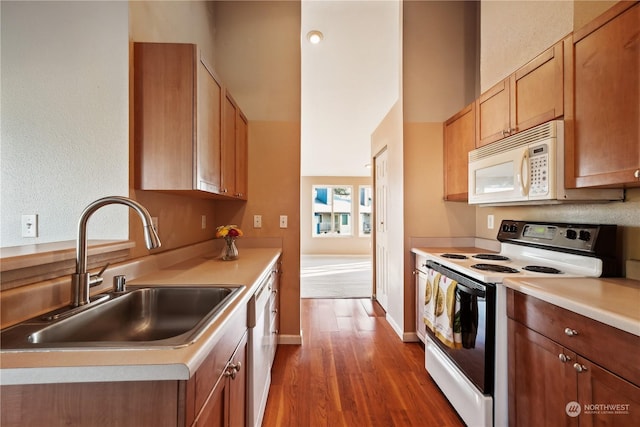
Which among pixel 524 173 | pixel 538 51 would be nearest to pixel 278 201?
pixel 524 173

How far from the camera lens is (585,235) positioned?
1.47 m

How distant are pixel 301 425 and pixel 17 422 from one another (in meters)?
1.40

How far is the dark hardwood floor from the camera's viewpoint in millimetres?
1713

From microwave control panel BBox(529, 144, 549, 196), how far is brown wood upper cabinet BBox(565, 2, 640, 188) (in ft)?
0.27

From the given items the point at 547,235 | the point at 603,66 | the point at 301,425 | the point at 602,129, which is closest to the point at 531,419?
the point at 547,235

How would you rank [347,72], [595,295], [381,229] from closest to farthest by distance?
[595,295] → [381,229] → [347,72]

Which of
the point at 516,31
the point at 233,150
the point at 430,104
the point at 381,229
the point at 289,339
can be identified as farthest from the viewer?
the point at 381,229

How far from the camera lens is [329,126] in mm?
5695

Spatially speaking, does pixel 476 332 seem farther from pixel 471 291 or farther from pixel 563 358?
pixel 563 358

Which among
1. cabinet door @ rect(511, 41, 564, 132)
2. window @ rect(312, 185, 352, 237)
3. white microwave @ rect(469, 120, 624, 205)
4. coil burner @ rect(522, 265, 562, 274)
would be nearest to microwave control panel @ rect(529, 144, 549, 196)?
white microwave @ rect(469, 120, 624, 205)

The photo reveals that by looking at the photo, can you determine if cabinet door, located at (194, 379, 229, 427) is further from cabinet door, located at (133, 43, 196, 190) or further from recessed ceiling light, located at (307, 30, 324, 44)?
recessed ceiling light, located at (307, 30, 324, 44)

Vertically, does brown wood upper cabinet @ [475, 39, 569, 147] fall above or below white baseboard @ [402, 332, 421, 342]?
above

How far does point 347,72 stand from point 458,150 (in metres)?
2.35

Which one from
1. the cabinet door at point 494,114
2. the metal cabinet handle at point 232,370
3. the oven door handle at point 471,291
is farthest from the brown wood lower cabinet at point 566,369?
the metal cabinet handle at point 232,370
